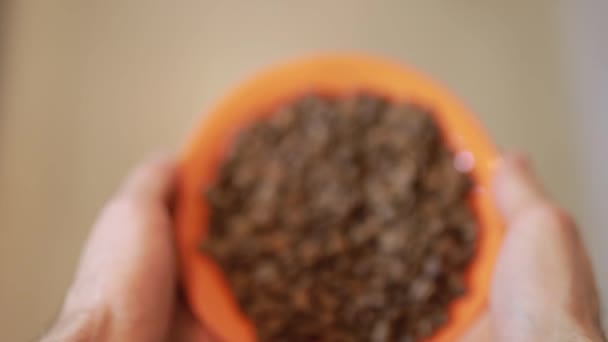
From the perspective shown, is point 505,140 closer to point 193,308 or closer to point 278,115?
point 278,115

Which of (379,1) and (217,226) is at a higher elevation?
(379,1)

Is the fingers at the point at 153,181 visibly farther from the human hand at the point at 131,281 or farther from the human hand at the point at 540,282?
the human hand at the point at 540,282

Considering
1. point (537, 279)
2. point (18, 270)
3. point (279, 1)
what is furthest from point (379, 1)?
point (18, 270)

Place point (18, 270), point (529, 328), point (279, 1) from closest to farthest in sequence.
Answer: point (529, 328)
point (18, 270)
point (279, 1)

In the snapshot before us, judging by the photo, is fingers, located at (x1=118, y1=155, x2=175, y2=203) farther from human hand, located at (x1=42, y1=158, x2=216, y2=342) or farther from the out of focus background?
the out of focus background

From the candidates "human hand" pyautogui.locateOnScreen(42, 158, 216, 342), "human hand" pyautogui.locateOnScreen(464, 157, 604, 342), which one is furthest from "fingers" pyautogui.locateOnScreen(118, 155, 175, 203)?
"human hand" pyautogui.locateOnScreen(464, 157, 604, 342)

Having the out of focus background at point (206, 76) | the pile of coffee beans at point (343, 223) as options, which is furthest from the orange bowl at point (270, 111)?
the out of focus background at point (206, 76)

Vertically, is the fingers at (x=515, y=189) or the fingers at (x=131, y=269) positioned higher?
the fingers at (x=131, y=269)
